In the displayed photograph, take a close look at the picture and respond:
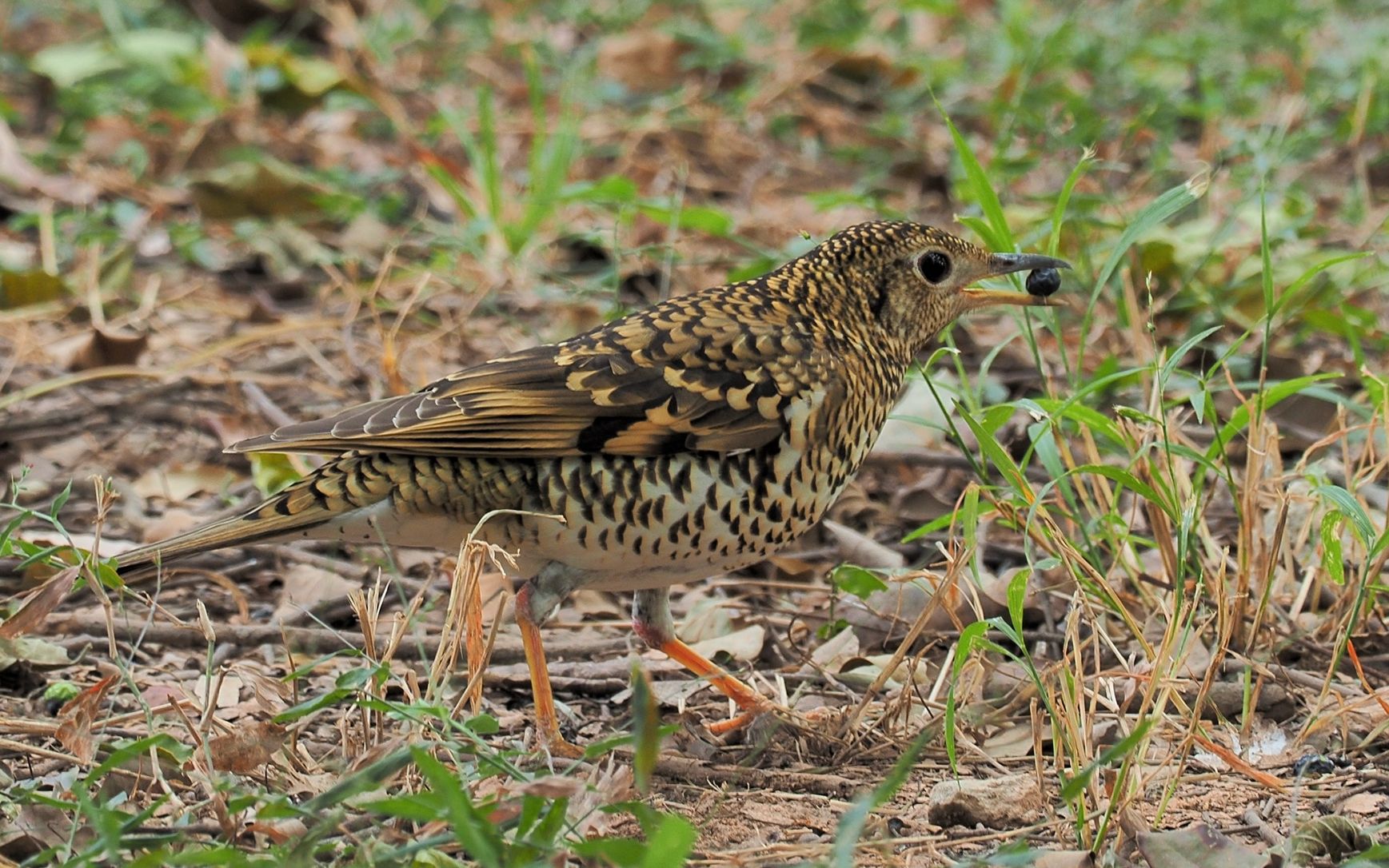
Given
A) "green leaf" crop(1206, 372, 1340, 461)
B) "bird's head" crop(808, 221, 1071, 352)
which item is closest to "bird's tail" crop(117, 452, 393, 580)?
"bird's head" crop(808, 221, 1071, 352)

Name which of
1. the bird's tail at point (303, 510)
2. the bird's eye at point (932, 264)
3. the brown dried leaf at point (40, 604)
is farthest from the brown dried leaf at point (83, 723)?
the bird's eye at point (932, 264)

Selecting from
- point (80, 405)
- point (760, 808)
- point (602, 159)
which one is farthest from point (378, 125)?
point (760, 808)

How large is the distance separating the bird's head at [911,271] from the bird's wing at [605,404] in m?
0.33

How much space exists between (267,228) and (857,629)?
3.76m

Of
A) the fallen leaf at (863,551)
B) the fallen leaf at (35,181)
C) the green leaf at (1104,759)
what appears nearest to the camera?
the green leaf at (1104,759)

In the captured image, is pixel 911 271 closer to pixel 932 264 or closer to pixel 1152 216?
pixel 932 264

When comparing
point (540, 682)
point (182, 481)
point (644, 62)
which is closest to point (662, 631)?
point (540, 682)

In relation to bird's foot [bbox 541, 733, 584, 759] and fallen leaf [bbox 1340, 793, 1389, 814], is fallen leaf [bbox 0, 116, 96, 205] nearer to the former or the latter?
bird's foot [bbox 541, 733, 584, 759]

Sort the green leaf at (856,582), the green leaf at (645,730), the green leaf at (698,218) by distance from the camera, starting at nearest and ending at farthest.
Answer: the green leaf at (645,730) → the green leaf at (856,582) → the green leaf at (698,218)

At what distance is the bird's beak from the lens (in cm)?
420

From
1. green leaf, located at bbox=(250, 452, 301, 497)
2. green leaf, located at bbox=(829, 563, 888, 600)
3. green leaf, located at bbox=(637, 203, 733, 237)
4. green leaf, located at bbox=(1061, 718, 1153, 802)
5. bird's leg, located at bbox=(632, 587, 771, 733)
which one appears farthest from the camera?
green leaf, located at bbox=(637, 203, 733, 237)

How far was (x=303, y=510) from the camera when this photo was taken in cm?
393

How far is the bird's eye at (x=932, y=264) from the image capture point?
169 inches

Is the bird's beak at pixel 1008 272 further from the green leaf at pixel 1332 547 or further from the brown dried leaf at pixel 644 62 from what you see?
the brown dried leaf at pixel 644 62
